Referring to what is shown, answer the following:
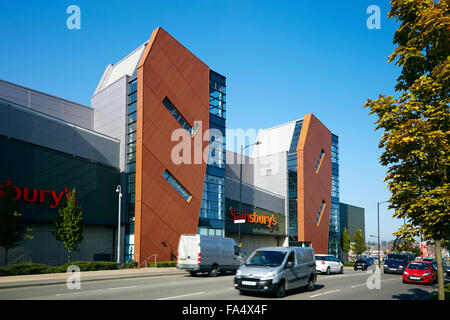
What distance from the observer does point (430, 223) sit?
30.8 ft

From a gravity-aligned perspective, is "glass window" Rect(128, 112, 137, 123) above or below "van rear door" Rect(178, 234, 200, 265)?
above

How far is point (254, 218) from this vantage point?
48.4 m

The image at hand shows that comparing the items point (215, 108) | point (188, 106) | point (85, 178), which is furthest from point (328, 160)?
point (85, 178)

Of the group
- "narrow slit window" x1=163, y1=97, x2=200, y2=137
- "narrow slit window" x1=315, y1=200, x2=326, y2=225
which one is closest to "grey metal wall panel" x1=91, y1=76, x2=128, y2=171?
"narrow slit window" x1=163, y1=97, x2=200, y2=137

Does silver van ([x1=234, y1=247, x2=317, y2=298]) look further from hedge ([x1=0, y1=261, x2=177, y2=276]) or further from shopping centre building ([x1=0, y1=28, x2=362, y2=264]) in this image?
shopping centre building ([x1=0, y1=28, x2=362, y2=264])

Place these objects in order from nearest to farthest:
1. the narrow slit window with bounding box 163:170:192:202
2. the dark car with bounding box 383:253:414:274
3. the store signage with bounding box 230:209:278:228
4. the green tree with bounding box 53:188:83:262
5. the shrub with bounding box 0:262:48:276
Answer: the shrub with bounding box 0:262:48:276 → the green tree with bounding box 53:188:83:262 → the dark car with bounding box 383:253:414:274 → the narrow slit window with bounding box 163:170:192:202 → the store signage with bounding box 230:209:278:228

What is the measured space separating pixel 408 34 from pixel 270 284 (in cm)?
882

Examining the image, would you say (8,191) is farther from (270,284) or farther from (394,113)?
(394,113)

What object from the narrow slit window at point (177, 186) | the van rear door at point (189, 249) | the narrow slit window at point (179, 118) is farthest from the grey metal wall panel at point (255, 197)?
the van rear door at point (189, 249)

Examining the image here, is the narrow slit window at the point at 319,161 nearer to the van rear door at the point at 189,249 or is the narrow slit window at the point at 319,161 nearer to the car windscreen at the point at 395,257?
the car windscreen at the point at 395,257

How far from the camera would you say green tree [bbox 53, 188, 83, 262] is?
2569 centimetres

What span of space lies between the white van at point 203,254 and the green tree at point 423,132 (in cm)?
1424

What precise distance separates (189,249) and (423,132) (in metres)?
16.3

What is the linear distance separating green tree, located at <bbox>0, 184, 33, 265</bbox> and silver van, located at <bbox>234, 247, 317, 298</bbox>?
1604 cm
